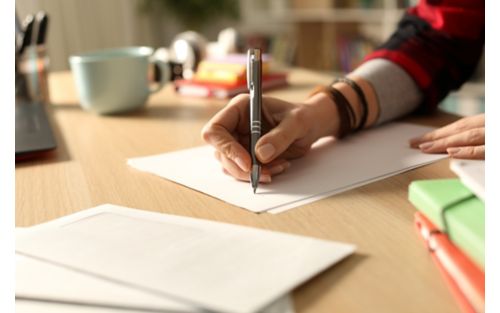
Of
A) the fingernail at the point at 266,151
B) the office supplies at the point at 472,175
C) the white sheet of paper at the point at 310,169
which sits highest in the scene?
the office supplies at the point at 472,175

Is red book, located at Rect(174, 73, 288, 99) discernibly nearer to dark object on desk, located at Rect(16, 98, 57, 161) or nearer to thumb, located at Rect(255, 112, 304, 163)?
dark object on desk, located at Rect(16, 98, 57, 161)

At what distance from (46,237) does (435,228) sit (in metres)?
0.33

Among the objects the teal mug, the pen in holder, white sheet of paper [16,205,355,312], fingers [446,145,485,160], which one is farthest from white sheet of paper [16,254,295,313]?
the pen in holder

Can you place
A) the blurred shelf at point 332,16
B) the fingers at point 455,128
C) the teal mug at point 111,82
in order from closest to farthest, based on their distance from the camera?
1. the fingers at point 455,128
2. the teal mug at point 111,82
3. the blurred shelf at point 332,16

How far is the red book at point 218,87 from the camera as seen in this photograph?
120 centimetres

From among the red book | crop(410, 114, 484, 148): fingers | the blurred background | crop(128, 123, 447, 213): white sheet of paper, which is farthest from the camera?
the blurred background

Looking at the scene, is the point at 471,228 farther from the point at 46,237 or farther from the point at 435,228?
the point at 46,237

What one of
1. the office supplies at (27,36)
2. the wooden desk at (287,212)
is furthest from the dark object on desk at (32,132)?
the office supplies at (27,36)

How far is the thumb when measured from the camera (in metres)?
0.60

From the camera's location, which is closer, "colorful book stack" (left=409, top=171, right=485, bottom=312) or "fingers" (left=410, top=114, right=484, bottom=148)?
"colorful book stack" (left=409, top=171, right=485, bottom=312)

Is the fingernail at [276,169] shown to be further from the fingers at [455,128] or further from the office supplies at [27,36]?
the office supplies at [27,36]

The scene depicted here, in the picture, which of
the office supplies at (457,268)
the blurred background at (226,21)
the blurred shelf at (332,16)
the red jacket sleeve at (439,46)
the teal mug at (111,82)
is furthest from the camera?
the blurred background at (226,21)

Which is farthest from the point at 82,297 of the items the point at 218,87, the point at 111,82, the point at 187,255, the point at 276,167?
the point at 218,87
